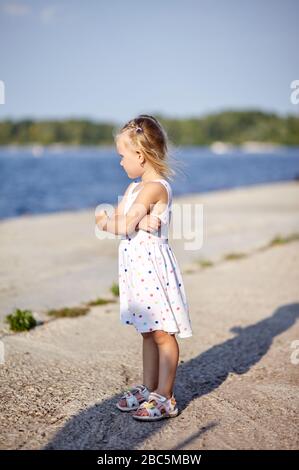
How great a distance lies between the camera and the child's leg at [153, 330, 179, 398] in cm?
332

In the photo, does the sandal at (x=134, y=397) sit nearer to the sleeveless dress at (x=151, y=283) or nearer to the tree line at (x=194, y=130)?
the sleeveless dress at (x=151, y=283)

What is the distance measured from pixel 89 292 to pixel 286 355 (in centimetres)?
277

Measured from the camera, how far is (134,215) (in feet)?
10.5

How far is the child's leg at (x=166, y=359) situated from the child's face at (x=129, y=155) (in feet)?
3.17

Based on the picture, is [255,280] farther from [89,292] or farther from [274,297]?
[89,292]

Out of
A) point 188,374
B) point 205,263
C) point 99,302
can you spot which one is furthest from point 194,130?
point 188,374

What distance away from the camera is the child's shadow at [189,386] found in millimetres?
3000

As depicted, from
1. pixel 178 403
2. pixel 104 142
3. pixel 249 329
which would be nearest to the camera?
pixel 178 403

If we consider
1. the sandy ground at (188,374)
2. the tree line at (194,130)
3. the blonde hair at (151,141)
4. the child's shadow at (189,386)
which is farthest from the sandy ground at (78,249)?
the tree line at (194,130)

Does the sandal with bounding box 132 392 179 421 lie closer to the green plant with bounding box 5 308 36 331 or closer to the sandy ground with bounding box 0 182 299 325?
the green plant with bounding box 5 308 36 331

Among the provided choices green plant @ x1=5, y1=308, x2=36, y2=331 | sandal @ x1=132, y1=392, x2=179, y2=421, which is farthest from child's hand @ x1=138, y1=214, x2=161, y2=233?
green plant @ x1=5, y1=308, x2=36, y2=331

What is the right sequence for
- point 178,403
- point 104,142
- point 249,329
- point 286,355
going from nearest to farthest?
1. point 178,403
2. point 286,355
3. point 249,329
4. point 104,142

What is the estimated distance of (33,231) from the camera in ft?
41.8
